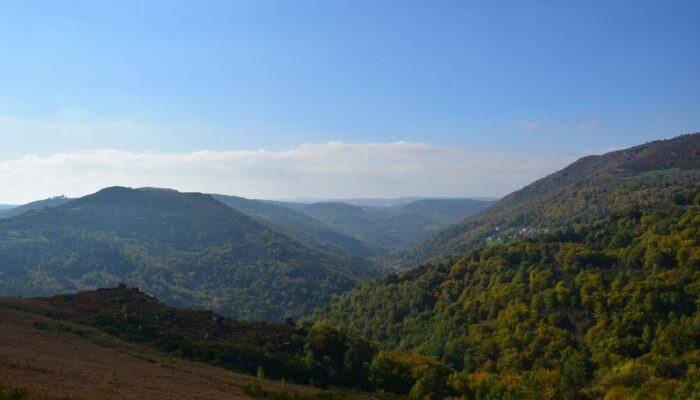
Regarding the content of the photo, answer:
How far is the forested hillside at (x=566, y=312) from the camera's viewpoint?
71000 mm

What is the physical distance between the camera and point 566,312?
107812 mm

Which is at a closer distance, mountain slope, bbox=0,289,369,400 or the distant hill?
mountain slope, bbox=0,289,369,400

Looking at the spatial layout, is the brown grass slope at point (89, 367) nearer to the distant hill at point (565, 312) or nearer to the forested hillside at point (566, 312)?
the distant hill at point (565, 312)

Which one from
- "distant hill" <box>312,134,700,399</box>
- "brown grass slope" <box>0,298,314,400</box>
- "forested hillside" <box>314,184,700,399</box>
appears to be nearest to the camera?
"brown grass slope" <box>0,298,314,400</box>

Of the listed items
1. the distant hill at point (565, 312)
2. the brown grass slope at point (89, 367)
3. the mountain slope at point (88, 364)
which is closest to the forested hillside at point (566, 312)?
the distant hill at point (565, 312)

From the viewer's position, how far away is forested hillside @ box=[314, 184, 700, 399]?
71.0 meters

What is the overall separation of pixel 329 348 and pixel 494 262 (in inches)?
4099

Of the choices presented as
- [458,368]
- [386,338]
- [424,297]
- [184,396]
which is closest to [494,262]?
[424,297]

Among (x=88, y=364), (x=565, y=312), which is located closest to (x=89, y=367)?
(x=88, y=364)

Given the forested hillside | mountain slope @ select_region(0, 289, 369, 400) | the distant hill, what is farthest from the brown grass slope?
the forested hillside

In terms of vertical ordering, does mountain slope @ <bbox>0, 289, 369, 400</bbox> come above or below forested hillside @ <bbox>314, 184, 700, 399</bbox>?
above

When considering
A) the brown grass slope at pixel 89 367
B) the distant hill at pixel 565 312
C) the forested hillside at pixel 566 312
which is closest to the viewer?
the brown grass slope at pixel 89 367

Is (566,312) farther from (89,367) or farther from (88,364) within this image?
(89,367)

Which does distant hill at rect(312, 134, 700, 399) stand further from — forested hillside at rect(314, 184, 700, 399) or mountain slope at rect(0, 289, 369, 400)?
mountain slope at rect(0, 289, 369, 400)
